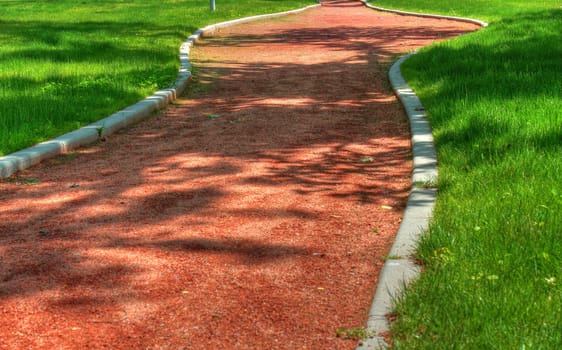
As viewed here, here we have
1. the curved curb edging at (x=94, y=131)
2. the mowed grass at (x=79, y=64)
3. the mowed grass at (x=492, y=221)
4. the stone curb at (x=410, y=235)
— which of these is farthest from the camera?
the mowed grass at (x=79, y=64)

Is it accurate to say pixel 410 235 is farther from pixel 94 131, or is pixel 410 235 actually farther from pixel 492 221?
pixel 94 131

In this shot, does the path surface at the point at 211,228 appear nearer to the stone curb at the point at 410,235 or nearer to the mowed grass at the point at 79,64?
the stone curb at the point at 410,235

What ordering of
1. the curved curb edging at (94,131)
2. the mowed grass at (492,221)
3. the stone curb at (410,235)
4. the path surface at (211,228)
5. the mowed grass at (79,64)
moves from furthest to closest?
the mowed grass at (79,64), the curved curb edging at (94,131), the path surface at (211,228), the stone curb at (410,235), the mowed grass at (492,221)

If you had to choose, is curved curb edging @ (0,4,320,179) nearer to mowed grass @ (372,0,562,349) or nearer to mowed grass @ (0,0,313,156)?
mowed grass @ (0,0,313,156)

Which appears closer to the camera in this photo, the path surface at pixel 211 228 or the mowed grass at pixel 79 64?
the path surface at pixel 211 228

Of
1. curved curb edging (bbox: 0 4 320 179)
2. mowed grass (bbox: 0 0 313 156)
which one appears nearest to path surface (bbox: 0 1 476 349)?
curved curb edging (bbox: 0 4 320 179)

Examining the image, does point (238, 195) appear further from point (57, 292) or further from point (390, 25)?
point (390, 25)

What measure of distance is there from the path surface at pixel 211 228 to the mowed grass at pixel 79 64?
0.60 metres

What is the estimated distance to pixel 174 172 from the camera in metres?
6.88

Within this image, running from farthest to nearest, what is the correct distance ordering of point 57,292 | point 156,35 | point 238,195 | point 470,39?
point 156,35, point 470,39, point 238,195, point 57,292

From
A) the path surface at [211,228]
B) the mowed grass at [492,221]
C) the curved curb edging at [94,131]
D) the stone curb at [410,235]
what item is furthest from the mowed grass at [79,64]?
the mowed grass at [492,221]

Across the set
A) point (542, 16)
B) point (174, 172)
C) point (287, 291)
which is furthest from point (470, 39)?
point (287, 291)

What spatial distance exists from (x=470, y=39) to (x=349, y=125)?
6.86 m

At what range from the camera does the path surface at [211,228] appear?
3.95 m
